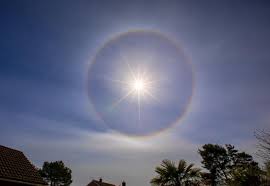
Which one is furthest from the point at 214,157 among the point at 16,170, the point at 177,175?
the point at 16,170

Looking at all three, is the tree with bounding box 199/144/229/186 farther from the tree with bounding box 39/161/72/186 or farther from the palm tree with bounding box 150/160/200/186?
the tree with bounding box 39/161/72/186

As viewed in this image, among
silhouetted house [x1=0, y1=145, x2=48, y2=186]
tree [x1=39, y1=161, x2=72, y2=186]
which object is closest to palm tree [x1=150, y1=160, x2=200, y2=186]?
silhouetted house [x1=0, y1=145, x2=48, y2=186]

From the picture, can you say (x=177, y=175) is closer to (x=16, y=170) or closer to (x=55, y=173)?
(x=16, y=170)

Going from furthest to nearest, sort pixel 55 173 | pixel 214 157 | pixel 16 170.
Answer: pixel 55 173 → pixel 214 157 → pixel 16 170

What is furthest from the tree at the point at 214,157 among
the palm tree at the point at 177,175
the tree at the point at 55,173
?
the tree at the point at 55,173

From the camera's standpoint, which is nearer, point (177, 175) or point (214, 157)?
point (177, 175)

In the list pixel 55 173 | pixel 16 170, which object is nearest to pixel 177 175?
pixel 16 170

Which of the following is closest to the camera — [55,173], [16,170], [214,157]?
[16,170]

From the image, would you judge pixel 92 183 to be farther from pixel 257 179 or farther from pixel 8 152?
pixel 257 179
